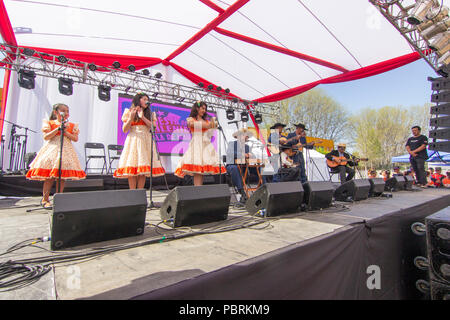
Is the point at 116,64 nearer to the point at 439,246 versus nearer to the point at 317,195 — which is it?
the point at 317,195

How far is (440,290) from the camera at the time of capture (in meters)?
1.64

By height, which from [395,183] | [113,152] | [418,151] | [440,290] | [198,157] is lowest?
[440,290]

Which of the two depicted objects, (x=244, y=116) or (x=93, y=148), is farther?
(x=244, y=116)

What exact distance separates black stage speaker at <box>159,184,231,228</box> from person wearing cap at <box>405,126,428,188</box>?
21.1 ft

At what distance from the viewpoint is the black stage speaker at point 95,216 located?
1.51 meters

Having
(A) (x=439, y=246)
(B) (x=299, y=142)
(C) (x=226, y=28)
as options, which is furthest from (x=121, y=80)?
(A) (x=439, y=246)

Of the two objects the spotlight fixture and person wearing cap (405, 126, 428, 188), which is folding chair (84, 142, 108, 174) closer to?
the spotlight fixture

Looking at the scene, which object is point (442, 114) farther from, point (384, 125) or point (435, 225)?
point (384, 125)

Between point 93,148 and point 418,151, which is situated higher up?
point 418,151

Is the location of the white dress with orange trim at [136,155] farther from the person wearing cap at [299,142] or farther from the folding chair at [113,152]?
the folding chair at [113,152]

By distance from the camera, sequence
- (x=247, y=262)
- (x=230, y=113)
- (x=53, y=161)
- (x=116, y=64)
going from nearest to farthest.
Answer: (x=247, y=262) → (x=53, y=161) → (x=116, y=64) → (x=230, y=113)

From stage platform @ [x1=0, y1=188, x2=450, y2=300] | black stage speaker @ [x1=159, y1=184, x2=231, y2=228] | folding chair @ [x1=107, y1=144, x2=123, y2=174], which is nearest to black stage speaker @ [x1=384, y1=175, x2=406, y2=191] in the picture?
stage platform @ [x1=0, y1=188, x2=450, y2=300]

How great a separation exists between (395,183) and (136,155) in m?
5.85

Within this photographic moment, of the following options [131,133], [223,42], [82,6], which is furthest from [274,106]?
A: [131,133]
